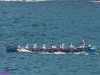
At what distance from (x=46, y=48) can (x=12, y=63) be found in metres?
12.9

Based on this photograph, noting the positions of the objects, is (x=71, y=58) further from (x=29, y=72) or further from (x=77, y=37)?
(x=77, y=37)

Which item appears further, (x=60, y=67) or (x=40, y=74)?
(x=60, y=67)

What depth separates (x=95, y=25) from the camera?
189375 mm

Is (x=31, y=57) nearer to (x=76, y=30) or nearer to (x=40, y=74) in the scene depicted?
(x=40, y=74)

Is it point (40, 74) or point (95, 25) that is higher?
point (95, 25)

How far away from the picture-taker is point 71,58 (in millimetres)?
116062

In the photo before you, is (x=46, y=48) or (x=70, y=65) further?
(x=46, y=48)

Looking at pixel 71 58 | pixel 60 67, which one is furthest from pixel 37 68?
pixel 71 58

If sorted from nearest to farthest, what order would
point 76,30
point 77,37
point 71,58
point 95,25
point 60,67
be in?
1. point 60,67
2. point 71,58
3. point 77,37
4. point 76,30
5. point 95,25

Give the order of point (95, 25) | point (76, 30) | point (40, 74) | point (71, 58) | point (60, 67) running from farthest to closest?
point (95, 25) → point (76, 30) → point (71, 58) → point (60, 67) → point (40, 74)

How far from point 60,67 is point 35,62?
5548mm

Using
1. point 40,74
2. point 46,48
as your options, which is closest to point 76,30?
point 46,48

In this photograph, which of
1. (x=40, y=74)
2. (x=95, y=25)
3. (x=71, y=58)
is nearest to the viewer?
(x=40, y=74)

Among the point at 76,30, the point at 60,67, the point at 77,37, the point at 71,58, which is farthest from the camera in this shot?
the point at 76,30
